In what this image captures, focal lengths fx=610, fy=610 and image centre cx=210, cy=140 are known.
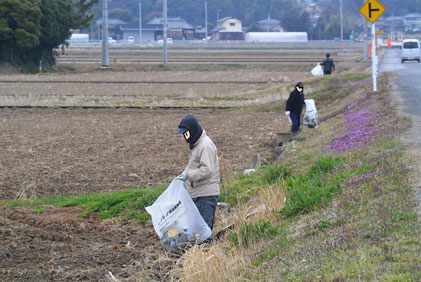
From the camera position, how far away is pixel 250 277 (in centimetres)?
575

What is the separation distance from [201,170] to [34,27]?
4277cm

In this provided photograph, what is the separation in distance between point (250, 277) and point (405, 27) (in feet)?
484

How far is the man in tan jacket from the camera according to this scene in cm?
720

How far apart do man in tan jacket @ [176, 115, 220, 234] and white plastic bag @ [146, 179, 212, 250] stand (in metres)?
0.22

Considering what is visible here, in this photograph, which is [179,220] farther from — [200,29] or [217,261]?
[200,29]

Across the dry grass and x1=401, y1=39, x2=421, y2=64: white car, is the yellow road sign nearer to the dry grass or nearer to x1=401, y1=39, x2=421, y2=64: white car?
the dry grass

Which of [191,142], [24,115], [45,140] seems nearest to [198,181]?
[191,142]

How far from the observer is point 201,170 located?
722 centimetres

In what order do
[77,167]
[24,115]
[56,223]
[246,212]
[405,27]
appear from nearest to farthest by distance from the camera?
[246,212] → [56,223] → [77,167] → [24,115] → [405,27]

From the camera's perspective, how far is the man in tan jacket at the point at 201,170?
720 centimetres

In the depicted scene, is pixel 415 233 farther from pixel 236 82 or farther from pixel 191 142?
pixel 236 82

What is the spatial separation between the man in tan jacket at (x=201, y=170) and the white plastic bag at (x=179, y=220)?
0.72 ft

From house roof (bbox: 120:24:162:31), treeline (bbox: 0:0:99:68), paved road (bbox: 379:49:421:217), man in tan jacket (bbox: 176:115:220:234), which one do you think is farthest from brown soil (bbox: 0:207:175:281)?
house roof (bbox: 120:24:162:31)

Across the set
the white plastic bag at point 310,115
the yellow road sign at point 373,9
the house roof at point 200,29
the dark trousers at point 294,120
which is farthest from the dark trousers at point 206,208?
the house roof at point 200,29
